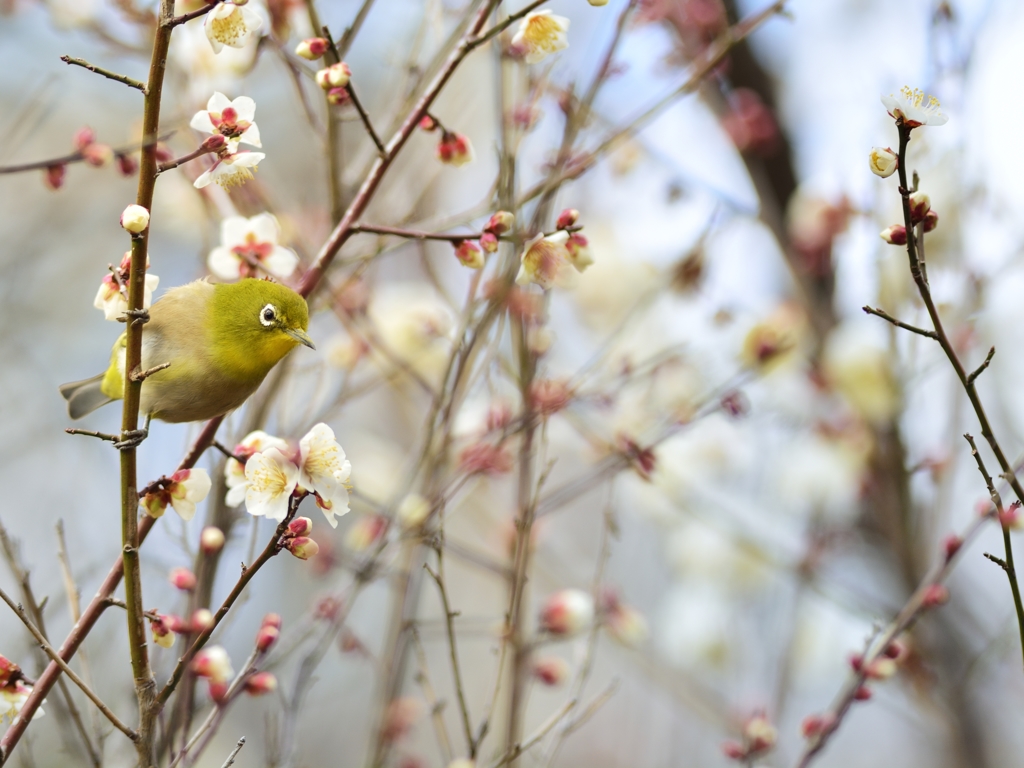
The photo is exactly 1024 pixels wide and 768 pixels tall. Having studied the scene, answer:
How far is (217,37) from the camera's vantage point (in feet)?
4.65

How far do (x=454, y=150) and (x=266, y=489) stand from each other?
2.40ft

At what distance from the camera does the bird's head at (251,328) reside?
70.5 inches

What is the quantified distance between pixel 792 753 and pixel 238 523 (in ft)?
12.5

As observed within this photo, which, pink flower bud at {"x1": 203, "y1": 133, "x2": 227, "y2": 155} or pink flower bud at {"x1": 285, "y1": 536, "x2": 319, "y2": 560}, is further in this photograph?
pink flower bud at {"x1": 203, "y1": 133, "x2": 227, "y2": 155}

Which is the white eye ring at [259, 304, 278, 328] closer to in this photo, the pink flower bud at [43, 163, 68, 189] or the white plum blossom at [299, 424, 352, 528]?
the pink flower bud at [43, 163, 68, 189]

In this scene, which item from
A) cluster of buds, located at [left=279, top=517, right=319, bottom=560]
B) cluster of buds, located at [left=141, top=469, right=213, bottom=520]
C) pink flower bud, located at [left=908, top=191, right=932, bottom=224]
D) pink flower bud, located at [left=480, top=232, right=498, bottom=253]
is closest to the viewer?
cluster of buds, located at [left=279, top=517, right=319, bottom=560]

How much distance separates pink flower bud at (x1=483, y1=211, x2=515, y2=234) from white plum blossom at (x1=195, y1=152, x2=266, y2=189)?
390mm

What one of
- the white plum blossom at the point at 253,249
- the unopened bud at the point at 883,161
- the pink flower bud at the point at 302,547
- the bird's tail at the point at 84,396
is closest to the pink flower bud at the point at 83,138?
the white plum blossom at the point at 253,249

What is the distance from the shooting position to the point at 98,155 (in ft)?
5.30

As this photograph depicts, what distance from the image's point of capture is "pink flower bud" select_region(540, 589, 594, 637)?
2.05m

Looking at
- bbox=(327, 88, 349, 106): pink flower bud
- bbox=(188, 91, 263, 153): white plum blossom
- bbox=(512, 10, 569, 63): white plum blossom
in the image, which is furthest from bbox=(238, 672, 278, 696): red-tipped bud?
bbox=(512, 10, 569, 63): white plum blossom

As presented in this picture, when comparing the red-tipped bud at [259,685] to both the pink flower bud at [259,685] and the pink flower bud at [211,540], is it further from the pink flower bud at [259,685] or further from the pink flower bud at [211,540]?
the pink flower bud at [211,540]

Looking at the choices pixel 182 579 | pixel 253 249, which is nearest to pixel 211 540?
pixel 182 579

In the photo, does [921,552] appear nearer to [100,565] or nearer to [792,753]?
[792,753]
